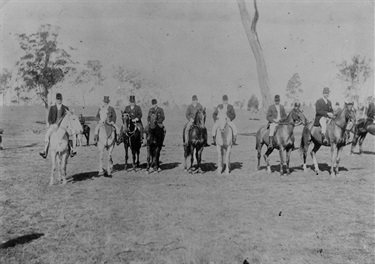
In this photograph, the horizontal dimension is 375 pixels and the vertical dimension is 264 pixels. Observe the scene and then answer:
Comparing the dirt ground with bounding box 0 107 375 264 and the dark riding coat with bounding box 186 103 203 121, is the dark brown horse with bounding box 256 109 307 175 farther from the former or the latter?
the dark riding coat with bounding box 186 103 203 121

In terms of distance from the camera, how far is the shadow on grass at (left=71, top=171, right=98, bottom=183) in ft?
40.5

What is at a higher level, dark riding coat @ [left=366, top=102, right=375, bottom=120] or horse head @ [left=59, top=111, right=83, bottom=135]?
dark riding coat @ [left=366, top=102, right=375, bottom=120]

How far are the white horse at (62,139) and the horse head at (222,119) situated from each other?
5194 millimetres

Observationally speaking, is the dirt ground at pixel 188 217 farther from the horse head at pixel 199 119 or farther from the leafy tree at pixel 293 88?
the leafy tree at pixel 293 88

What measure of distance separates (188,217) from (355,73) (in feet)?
178

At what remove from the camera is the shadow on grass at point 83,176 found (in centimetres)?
1235

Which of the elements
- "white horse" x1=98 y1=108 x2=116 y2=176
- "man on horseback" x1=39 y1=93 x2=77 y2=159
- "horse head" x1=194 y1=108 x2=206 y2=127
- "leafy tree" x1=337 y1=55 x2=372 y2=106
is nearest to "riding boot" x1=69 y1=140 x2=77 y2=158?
"man on horseback" x1=39 y1=93 x2=77 y2=159

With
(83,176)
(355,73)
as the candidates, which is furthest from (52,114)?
(355,73)

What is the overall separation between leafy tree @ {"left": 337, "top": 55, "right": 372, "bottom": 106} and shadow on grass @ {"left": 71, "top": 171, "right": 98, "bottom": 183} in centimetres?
4704

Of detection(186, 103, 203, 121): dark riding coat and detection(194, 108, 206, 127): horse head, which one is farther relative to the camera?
detection(186, 103, 203, 121): dark riding coat

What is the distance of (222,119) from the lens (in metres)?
13.4

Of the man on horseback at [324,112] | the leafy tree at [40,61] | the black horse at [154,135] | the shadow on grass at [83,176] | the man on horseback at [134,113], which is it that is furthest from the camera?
the leafy tree at [40,61]

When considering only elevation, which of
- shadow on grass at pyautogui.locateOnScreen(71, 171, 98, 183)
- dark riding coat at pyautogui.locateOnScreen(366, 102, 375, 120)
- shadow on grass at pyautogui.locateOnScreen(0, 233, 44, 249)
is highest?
dark riding coat at pyautogui.locateOnScreen(366, 102, 375, 120)

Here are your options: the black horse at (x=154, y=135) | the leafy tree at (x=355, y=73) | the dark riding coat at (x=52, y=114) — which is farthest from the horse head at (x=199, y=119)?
the leafy tree at (x=355, y=73)
